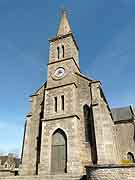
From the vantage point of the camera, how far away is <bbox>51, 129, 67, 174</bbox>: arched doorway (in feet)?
64.8

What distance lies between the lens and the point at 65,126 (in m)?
21.1

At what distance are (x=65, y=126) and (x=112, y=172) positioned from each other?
997 cm

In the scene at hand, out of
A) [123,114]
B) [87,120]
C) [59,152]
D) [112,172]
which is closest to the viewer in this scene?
[112,172]

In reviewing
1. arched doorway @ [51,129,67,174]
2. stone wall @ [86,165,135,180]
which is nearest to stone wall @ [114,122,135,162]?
arched doorway @ [51,129,67,174]

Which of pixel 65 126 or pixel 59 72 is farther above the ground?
pixel 59 72

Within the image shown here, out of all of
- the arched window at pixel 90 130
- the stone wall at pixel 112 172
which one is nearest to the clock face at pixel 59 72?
the arched window at pixel 90 130

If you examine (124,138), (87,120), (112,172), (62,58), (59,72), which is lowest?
(112,172)

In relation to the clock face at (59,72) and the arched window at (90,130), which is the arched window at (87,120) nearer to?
the arched window at (90,130)

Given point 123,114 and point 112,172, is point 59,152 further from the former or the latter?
point 123,114

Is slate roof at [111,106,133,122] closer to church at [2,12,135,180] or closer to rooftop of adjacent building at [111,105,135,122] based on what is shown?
rooftop of adjacent building at [111,105,135,122]

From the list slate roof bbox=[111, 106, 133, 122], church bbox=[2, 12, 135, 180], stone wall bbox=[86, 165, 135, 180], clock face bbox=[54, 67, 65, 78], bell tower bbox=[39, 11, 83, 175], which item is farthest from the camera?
slate roof bbox=[111, 106, 133, 122]

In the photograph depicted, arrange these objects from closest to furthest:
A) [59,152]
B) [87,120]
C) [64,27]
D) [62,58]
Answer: [59,152] < [87,120] < [62,58] < [64,27]

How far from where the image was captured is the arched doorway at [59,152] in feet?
64.8

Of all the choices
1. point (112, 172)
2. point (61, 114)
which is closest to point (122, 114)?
point (61, 114)
